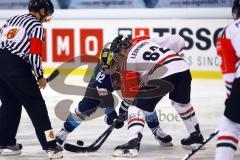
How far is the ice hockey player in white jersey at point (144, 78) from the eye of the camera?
14.0 ft

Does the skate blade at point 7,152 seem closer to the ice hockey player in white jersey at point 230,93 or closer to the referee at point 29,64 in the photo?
the referee at point 29,64

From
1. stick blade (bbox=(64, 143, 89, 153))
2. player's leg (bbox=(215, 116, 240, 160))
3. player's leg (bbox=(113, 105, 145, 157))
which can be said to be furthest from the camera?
stick blade (bbox=(64, 143, 89, 153))

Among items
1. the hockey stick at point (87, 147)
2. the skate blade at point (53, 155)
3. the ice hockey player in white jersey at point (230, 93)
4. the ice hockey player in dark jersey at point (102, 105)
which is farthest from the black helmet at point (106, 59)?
the ice hockey player in white jersey at point (230, 93)

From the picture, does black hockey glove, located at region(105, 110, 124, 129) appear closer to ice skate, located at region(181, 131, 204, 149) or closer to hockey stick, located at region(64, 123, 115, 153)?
hockey stick, located at region(64, 123, 115, 153)

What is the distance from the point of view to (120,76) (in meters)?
4.36

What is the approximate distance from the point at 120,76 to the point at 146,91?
0.65 ft

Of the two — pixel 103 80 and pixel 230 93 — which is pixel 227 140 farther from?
pixel 103 80

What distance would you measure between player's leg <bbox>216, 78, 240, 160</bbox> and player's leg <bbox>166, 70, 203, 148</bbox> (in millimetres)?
1321

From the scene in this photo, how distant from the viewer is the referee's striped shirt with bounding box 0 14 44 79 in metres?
4.09

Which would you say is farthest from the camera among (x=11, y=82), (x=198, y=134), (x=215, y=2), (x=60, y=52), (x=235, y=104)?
(x=60, y=52)

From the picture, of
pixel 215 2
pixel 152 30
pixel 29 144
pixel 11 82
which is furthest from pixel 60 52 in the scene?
pixel 11 82

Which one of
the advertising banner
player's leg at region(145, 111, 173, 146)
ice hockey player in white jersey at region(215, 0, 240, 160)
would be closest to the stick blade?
player's leg at region(145, 111, 173, 146)

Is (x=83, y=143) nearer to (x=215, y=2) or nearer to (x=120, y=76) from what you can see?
(x=120, y=76)

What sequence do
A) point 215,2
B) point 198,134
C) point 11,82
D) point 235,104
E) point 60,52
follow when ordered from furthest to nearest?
point 60,52, point 215,2, point 198,134, point 11,82, point 235,104
